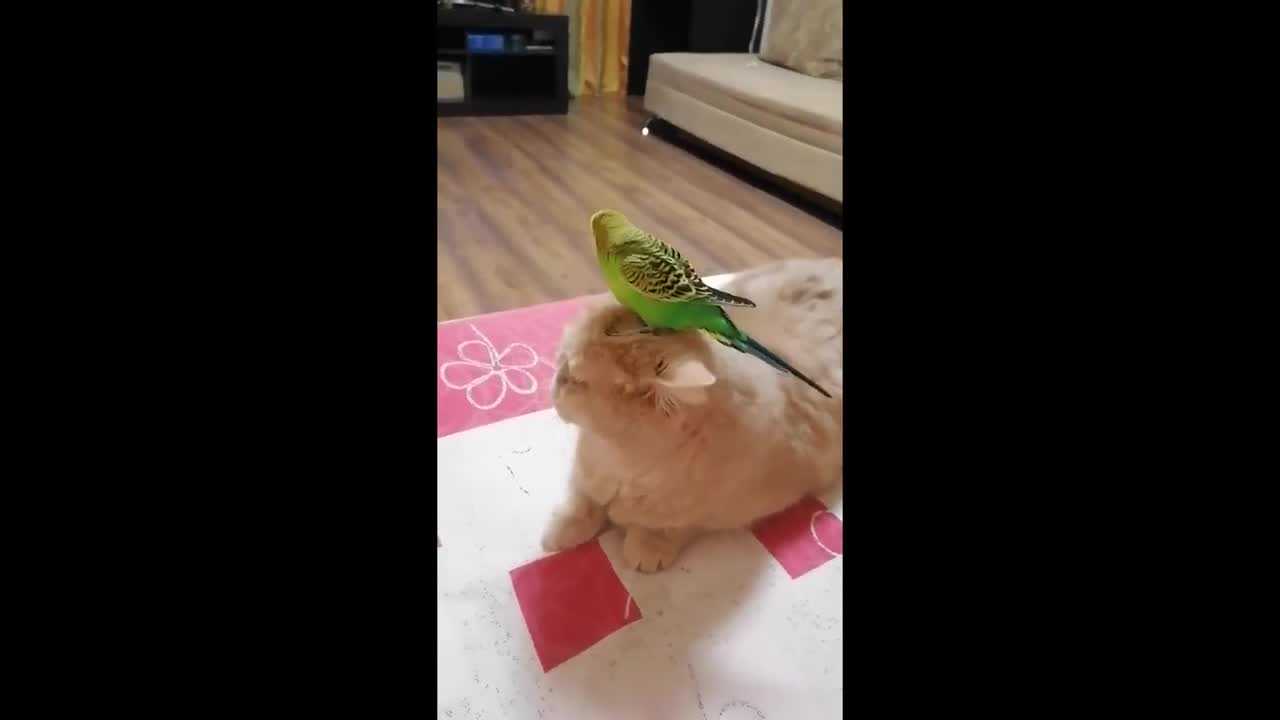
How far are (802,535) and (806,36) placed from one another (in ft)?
9.20

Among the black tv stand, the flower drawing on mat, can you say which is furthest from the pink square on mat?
the black tv stand

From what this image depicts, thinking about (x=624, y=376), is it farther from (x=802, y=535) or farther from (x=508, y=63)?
(x=508, y=63)

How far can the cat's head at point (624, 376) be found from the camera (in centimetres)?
96

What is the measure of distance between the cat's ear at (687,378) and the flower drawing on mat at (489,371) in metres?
0.63

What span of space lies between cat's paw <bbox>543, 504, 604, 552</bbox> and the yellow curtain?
13.3ft

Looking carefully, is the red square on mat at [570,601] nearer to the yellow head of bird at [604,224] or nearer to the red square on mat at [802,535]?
the red square on mat at [802,535]

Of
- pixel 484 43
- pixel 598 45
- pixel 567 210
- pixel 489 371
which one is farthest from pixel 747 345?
pixel 598 45

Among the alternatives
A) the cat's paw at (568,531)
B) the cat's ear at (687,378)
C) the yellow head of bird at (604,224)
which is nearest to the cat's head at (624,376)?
the cat's ear at (687,378)
